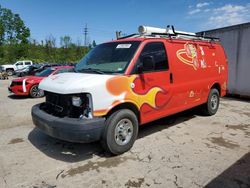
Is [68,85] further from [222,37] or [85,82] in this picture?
[222,37]

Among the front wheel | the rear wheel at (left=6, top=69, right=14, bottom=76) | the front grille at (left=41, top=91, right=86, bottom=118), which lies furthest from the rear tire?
the rear wheel at (left=6, top=69, right=14, bottom=76)

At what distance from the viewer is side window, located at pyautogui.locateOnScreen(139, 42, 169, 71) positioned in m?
4.43

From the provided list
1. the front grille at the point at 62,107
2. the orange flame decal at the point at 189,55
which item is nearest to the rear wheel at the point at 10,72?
the front grille at the point at 62,107

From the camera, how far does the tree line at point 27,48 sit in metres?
44.7

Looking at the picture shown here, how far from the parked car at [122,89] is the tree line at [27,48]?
4072cm

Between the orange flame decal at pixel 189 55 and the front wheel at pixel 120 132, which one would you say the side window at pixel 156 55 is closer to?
the orange flame decal at pixel 189 55

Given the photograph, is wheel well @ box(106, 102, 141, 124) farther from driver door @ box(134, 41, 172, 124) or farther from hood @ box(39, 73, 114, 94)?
hood @ box(39, 73, 114, 94)

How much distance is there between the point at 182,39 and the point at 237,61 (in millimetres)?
5073

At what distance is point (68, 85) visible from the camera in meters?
3.79

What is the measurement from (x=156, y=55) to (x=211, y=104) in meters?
2.95

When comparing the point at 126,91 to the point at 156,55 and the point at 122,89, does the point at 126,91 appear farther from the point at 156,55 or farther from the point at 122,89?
the point at 156,55

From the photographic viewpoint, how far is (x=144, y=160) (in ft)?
13.1

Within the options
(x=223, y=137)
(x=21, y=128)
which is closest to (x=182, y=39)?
(x=223, y=137)

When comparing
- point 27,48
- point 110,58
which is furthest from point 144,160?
point 27,48
